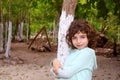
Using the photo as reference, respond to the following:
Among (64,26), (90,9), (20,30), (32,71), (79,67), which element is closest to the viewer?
(79,67)

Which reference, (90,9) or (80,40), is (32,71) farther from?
(80,40)

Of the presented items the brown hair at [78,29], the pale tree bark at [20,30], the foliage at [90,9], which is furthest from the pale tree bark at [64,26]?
the pale tree bark at [20,30]

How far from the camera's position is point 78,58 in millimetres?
2479

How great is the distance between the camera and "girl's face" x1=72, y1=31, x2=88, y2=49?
255cm

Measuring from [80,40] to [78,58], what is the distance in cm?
15

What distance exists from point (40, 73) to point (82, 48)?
924 cm

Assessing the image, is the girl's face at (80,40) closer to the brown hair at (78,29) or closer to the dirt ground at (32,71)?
the brown hair at (78,29)

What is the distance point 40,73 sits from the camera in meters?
11.7

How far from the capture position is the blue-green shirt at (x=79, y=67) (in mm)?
2467

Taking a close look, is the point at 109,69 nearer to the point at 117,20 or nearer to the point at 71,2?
the point at 117,20

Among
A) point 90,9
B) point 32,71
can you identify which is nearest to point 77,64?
point 32,71

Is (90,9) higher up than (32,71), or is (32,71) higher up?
(90,9)

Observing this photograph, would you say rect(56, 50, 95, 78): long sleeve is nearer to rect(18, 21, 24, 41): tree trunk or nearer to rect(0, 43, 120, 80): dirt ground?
rect(0, 43, 120, 80): dirt ground

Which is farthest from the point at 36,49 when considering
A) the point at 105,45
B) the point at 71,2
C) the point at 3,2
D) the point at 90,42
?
the point at 90,42
